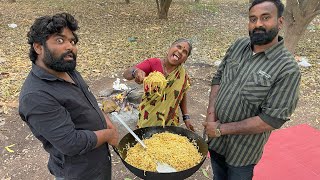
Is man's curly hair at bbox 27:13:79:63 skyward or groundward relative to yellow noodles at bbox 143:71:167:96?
skyward

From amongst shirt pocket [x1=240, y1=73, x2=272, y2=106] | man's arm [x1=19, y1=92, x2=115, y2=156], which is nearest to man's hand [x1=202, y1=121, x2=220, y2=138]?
shirt pocket [x1=240, y1=73, x2=272, y2=106]

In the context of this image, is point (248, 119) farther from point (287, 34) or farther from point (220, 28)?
point (220, 28)

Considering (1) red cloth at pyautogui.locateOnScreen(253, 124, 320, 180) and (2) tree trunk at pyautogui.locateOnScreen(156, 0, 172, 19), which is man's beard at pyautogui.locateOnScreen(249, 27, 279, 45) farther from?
(2) tree trunk at pyautogui.locateOnScreen(156, 0, 172, 19)

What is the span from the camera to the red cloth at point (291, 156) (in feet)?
13.7

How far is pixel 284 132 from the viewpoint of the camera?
5188 millimetres

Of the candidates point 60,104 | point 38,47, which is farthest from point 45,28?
point 60,104

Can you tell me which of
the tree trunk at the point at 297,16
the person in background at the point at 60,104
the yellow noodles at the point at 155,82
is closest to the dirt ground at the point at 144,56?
the tree trunk at the point at 297,16

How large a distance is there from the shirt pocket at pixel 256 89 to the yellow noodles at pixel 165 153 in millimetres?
731

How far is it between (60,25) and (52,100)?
0.55 meters

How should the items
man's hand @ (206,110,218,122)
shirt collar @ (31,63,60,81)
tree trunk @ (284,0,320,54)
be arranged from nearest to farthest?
shirt collar @ (31,63,60,81), man's hand @ (206,110,218,122), tree trunk @ (284,0,320,54)

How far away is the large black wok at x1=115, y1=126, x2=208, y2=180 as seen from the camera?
236 cm

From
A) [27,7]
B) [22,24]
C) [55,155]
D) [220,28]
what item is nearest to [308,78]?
[220,28]

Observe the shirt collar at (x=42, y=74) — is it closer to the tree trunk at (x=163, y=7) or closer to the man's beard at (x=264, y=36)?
the man's beard at (x=264, y=36)

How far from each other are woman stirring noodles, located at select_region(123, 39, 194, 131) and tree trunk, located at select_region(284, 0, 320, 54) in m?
4.45
